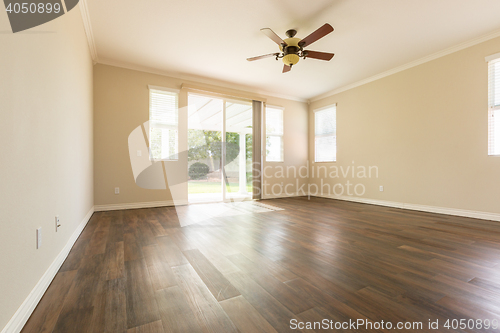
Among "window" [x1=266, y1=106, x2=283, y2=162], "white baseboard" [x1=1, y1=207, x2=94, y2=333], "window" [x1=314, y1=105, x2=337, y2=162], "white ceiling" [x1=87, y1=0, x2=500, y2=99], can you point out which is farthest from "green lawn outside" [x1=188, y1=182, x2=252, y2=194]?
"white baseboard" [x1=1, y1=207, x2=94, y2=333]

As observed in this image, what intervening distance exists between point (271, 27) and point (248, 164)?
334 cm

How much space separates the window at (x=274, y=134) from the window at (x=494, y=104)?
408cm

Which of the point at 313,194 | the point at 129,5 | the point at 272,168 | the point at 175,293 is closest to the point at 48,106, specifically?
the point at 175,293

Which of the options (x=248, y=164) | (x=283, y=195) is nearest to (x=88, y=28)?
(x=248, y=164)

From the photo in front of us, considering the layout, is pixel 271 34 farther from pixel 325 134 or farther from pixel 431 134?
pixel 325 134

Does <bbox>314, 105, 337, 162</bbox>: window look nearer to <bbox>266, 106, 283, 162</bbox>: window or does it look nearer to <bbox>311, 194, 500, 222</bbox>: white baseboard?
<bbox>266, 106, 283, 162</bbox>: window

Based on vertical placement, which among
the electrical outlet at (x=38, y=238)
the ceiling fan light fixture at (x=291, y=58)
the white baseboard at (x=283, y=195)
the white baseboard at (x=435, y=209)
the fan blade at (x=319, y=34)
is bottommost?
the white baseboard at (x=283, y=195)

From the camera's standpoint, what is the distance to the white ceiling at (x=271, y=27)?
284 centimetres

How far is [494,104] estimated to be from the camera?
3424 millimetres

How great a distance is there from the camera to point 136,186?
4.51 metres

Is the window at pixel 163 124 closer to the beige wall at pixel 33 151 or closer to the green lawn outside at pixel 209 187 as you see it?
the green lawn outside at pixel 209 187

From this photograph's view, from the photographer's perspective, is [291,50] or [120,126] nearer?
[291,50]

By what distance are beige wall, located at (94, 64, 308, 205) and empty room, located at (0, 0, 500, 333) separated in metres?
0.03

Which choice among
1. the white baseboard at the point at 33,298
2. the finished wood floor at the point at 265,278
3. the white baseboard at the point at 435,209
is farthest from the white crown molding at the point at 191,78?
the white baseboard at the point at 33,298
